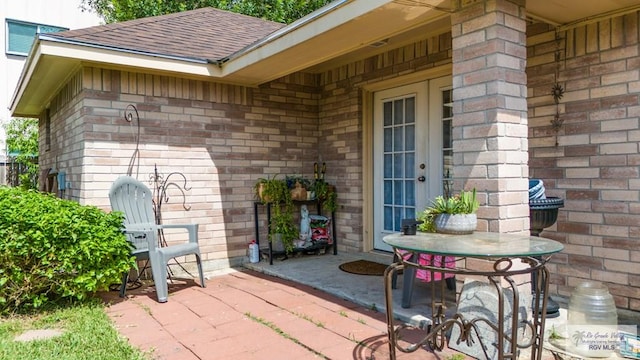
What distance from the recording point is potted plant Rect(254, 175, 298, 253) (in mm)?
5141

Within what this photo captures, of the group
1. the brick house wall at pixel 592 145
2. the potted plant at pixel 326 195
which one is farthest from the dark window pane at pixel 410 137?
the brick house wall at pixel 592 145

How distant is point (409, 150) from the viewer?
16.2 feet

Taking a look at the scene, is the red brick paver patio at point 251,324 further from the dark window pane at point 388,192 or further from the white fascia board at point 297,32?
the white fascia board at point 297,32

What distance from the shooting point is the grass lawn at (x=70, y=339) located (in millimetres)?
2564

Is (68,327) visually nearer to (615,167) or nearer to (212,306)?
(212,306)

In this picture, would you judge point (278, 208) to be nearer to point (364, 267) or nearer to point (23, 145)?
point (364, 267)

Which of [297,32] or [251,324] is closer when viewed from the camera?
[251,324]

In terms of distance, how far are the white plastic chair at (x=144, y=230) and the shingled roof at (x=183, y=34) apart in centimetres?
140

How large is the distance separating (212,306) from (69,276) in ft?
3.82

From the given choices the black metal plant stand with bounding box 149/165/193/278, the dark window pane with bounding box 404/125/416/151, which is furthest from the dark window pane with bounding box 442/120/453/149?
the black metal plant stand with bounding box 149/165/193/278

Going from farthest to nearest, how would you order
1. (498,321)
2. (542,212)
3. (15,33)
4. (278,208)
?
(15,33), (278,208), (542,212), (498,321)

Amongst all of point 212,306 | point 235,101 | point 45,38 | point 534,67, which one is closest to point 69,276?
point 212,306

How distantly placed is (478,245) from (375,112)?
11.3ft

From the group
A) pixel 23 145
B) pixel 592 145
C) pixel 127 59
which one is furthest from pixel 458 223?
pixel 23 145
